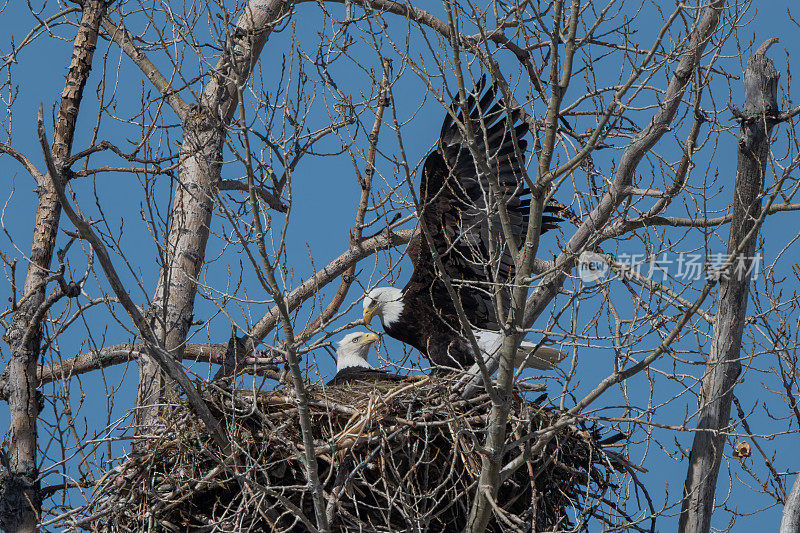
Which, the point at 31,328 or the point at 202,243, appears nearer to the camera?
the point at 31,328

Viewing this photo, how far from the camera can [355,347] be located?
23.6 ft

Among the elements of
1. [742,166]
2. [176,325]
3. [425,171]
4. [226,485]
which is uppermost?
[425,171]

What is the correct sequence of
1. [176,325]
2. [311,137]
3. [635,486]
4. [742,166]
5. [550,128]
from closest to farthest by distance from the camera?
[550,128]
[742,166]
[635,486]
[311,137]
[176,325]

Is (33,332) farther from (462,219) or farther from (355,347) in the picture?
(462,219)

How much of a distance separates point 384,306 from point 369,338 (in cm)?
31

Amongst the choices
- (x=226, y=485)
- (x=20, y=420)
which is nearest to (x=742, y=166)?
(x=226, y=485)

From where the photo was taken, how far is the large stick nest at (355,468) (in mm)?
5043

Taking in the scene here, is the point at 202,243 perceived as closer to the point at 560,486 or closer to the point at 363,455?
the point at 363,455

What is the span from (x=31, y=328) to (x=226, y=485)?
146 centimetres

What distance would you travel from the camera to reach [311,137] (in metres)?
6.00

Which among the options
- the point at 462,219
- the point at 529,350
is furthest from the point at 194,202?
the point at 529,350

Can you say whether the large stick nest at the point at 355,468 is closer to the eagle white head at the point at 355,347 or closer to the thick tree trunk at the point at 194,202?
the thick tree trunk at the point at 194,202

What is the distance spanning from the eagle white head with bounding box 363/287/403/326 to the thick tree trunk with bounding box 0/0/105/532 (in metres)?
2.38

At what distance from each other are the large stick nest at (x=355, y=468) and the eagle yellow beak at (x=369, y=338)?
1.63 m
